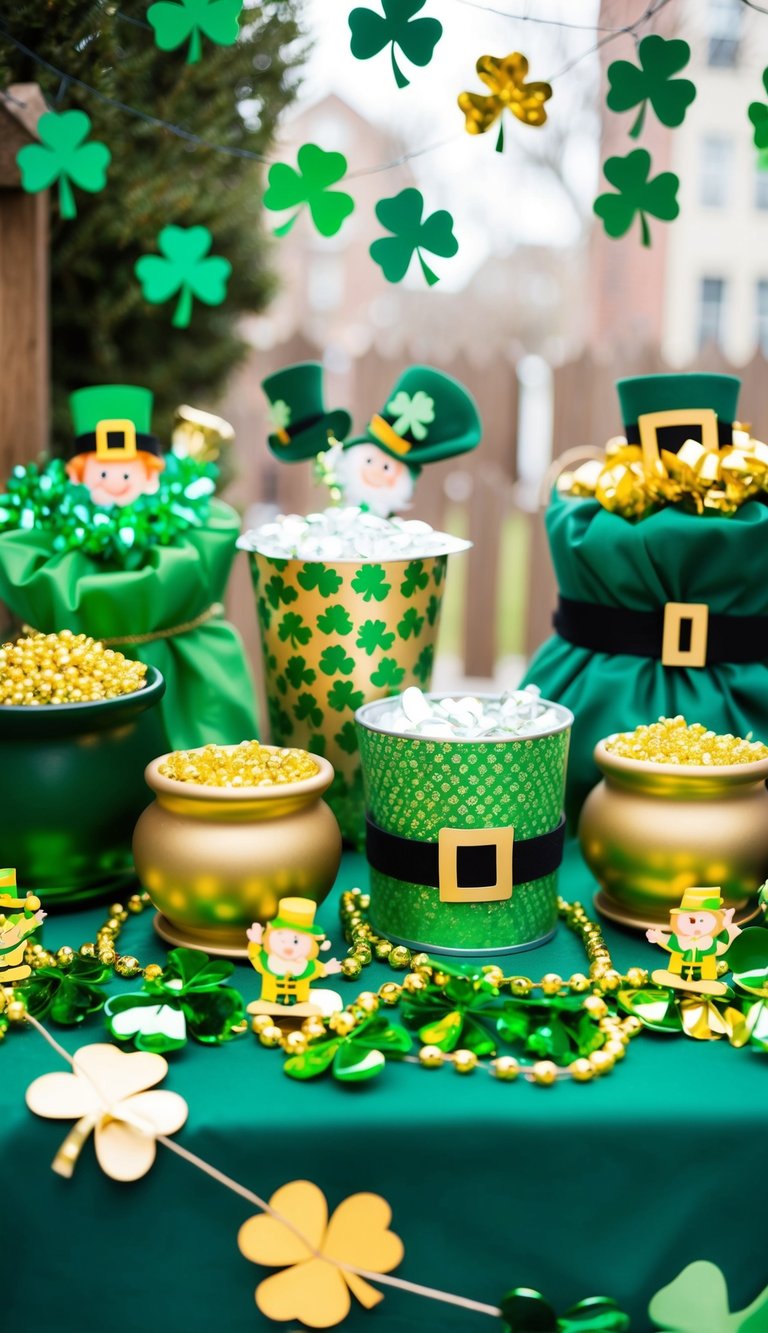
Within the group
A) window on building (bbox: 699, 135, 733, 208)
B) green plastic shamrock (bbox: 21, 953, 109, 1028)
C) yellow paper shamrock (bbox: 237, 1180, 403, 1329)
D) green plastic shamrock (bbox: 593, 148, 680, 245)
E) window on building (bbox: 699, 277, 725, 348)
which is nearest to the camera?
yellow paper shamrock (bbox: 237, 1180, 403, 1329)

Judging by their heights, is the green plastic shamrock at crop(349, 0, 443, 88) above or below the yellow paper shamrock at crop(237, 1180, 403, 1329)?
above

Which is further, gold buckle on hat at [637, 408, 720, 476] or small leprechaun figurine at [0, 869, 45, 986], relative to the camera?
gold buckle on hat at [637, 408, 720, 476]

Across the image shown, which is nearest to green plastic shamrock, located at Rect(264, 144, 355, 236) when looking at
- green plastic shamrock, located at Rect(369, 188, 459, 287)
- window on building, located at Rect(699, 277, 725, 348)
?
green plastic shamrock, located at Rect(369, 188, 459, 287)

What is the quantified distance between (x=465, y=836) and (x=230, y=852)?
6.4 inches

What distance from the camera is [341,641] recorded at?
39.2 inches

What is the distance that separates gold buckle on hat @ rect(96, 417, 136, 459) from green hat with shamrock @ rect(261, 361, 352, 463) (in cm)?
15

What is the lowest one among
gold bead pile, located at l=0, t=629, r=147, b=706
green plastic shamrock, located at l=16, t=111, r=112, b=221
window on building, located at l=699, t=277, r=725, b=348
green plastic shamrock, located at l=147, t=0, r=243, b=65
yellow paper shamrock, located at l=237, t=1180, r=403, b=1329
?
yellow paper shamrock, located at l=237, t=1180, r=403, b=1329

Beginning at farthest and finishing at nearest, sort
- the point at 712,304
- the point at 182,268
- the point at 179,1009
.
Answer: the point at 712,304, the point at 182,268, the point at 179,1009

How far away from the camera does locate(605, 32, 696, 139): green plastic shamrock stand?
0.99 metres

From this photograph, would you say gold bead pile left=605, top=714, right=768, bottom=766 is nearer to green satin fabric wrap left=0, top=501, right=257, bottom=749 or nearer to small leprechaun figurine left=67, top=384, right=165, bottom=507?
green satin fabric wrap left=0, top=501, right=257, bottom=749

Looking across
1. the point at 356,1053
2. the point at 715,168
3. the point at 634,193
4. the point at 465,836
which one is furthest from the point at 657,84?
the point at 715,168

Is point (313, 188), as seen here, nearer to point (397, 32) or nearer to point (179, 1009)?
point (397, 32)

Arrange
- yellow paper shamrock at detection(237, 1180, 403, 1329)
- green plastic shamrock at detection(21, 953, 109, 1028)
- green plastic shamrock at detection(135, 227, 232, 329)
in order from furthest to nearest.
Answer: green plastic shamrock at detection(135, 227, 232, 329) → green plastic shamrock at detection(21, 953, 109, 1028) → yellow paper shamrock at detection(237, 1180, 403, 1329)

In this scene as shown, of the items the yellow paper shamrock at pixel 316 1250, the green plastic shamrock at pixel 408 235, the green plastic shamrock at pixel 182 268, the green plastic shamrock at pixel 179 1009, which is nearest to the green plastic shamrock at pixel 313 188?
the green plastic shamrock at pixel 408 235
